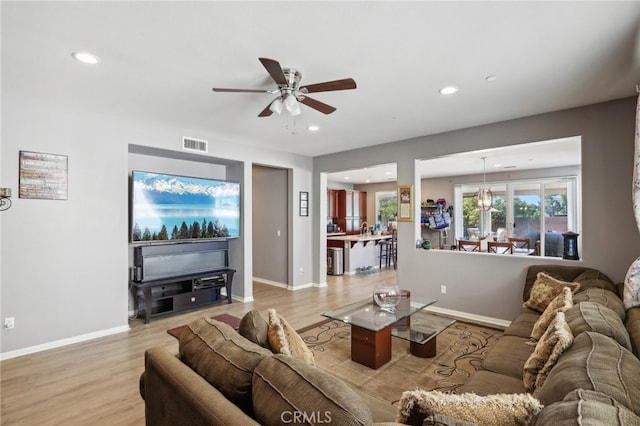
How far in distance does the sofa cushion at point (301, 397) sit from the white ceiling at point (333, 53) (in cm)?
190

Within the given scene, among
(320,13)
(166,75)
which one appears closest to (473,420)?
(320,13)

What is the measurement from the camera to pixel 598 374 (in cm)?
118

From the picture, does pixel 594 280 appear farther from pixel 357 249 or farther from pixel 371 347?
pixel 357 249

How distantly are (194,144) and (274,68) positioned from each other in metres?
2.82

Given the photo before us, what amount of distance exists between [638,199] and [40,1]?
14.6 feet

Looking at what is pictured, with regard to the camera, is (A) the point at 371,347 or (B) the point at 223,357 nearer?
(B) the point at 223,357

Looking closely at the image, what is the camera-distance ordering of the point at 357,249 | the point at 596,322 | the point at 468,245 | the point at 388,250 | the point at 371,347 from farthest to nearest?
the point at 388,250
the point at 357,249
the point at 468,245
the point at 371,347
the point at 596,322

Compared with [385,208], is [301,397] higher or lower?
lower

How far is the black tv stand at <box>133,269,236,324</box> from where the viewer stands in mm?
4207

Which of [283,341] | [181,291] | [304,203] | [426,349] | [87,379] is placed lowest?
[87,379]

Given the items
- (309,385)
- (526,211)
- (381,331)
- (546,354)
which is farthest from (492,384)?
(526,211)

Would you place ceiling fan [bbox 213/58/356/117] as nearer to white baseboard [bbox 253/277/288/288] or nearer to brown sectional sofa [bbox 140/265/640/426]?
brown sectional sofa [bbox 140/265/640/426]

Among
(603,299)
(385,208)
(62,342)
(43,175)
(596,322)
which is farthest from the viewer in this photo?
(385,208)

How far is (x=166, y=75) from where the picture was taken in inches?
106
